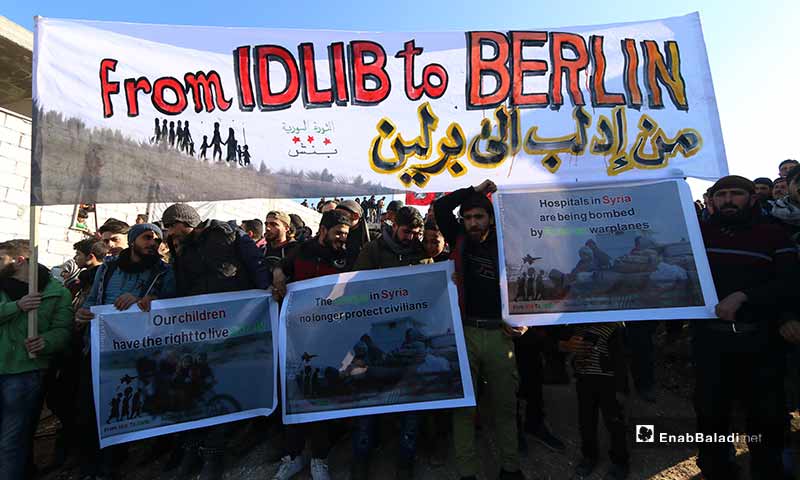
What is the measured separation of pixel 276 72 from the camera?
10.7 ft

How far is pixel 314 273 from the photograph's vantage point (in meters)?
3.47

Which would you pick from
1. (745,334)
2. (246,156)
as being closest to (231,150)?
(246,156)

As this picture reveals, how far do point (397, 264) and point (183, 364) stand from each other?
192 centimetres

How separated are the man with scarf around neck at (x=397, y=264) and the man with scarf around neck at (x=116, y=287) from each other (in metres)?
1.74

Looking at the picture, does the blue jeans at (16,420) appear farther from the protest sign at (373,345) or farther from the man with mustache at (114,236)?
the protest sign at (373,345)

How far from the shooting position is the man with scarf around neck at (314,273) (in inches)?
128

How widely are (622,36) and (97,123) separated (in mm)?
4228

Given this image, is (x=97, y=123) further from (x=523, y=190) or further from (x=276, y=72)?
(x=523, y=190)

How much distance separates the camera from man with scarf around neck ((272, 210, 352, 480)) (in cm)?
324

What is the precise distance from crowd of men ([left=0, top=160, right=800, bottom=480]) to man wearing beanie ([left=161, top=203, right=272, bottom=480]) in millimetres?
11

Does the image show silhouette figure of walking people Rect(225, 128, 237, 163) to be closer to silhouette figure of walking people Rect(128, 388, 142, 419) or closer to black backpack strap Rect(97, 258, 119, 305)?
black backpack strap Rect(97, 258, 119, 305)

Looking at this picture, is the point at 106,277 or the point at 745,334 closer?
the point at 745,334

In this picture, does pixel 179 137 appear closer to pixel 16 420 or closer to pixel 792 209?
pixel 16 420

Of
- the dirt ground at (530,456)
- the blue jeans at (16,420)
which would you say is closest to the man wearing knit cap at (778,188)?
the dirt ground at (530,456)
